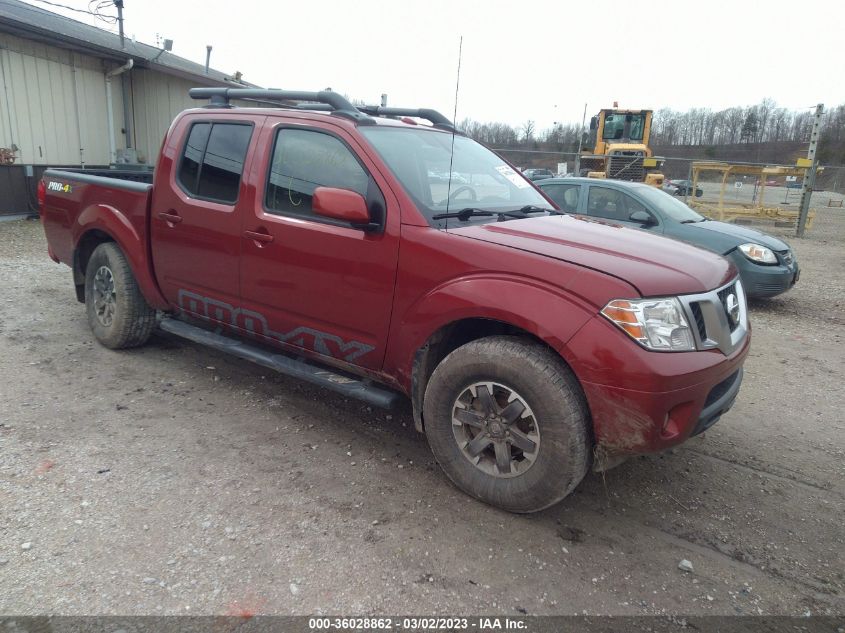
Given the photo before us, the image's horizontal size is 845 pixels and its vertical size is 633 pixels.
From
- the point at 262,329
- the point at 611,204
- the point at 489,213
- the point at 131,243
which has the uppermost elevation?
the point at 489,213

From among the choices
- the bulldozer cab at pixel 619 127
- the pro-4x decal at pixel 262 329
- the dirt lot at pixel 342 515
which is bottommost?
the dirt lot at pixel 342 515

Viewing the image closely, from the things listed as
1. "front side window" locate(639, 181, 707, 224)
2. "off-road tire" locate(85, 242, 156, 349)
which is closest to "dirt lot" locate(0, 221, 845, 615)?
"off-road tire" locate(85, 242, 156, 349)

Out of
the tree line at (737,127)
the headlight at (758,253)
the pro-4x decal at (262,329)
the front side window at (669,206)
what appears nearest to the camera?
the pro-4x decal at (262,329)

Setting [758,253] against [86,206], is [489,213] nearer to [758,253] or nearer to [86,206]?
[86,206]

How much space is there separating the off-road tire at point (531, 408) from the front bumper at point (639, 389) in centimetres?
10

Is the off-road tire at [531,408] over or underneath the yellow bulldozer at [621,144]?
underneath

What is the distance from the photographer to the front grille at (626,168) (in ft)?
62.1

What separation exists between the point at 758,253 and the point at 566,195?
2.50 m

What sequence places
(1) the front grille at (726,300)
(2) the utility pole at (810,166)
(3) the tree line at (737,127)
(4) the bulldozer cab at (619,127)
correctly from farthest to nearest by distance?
1. (3) the tree line at (737,127)
2. (4) the bulldozer cab at (619,127)
3. (2) the utility pole at (810,166)
4. (1) the front grille at (726,300)

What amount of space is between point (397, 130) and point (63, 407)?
2.85 m

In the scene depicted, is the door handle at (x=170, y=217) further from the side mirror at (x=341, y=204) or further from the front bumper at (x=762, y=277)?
the front bumper at (x=762, y=277)

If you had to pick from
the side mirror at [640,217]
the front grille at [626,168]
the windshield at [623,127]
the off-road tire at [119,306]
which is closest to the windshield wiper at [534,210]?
the off-road tire at [119,306]

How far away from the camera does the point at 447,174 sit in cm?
362

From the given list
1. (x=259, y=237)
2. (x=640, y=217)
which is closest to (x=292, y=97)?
(x=259, y=237)
